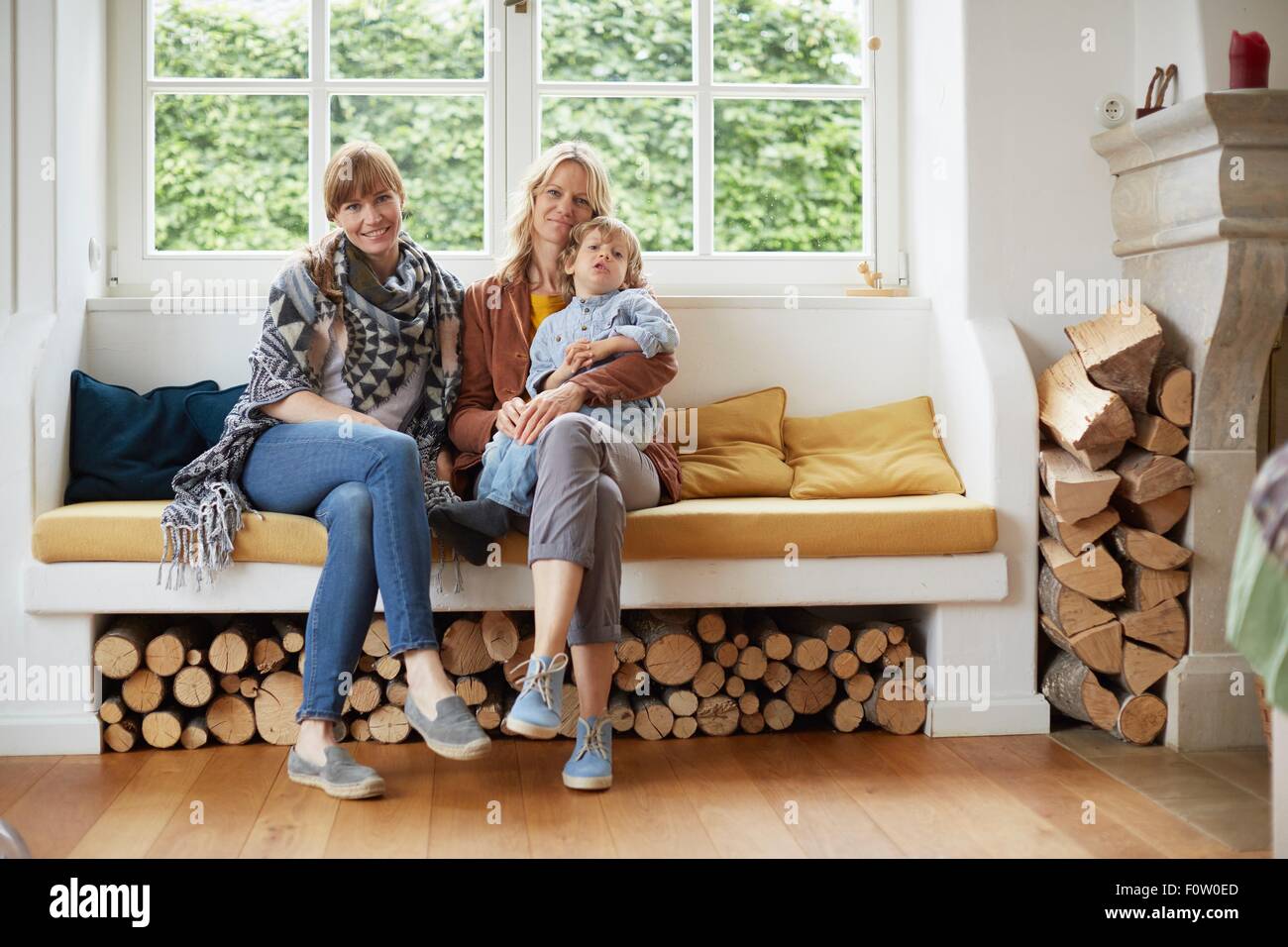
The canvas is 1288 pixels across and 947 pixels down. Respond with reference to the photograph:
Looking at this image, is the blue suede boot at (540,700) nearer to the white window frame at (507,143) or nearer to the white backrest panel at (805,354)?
the white backrest panel at (805,354)

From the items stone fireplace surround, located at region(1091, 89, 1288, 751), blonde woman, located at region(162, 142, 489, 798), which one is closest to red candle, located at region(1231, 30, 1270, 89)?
stone fireplace surround, located at region(1091, 89, 1288, 751)

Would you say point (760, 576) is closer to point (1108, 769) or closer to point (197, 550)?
point (1108, 769)

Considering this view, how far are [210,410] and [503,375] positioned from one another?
0.72 metres

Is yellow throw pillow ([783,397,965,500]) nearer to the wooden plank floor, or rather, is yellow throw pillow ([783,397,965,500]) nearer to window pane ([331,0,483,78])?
the wooden plank floor

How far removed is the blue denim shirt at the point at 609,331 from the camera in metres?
2.89

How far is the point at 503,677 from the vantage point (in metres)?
3.06

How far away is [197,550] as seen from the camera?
2717 millimetres

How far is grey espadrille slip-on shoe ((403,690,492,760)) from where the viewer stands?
8.03 feet

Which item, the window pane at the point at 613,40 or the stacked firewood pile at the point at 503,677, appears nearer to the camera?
the stacked firewood pile at the point at 503,677

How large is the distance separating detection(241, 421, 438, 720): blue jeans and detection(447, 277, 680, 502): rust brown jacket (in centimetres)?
32

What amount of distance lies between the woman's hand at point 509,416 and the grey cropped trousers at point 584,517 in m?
0.16

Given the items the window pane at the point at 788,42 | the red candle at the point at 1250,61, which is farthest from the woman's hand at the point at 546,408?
the red candle at the point at 1250,61
